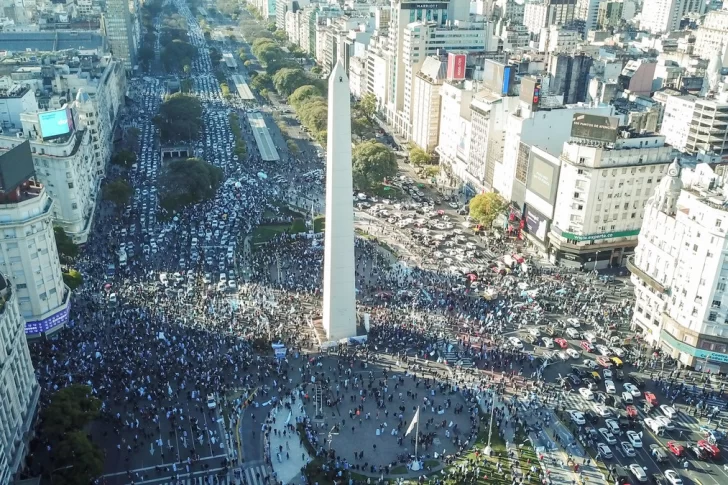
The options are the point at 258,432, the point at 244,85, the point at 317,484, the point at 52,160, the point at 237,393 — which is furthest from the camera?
the point at 244,85

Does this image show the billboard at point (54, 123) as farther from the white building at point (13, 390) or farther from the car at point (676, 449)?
the car at point (676, 449)

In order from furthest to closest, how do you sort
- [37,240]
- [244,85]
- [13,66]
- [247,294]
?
[244,85]
[13,66]
[247,294]
[37,240]

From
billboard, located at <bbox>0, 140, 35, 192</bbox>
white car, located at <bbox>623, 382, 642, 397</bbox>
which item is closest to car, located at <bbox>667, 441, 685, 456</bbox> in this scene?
white car, located at <bbox>623, 382, 642, 397</bbox>

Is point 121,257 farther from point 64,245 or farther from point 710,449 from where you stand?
point 710,449

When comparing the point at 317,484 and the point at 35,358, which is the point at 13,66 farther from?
the point at 317,484

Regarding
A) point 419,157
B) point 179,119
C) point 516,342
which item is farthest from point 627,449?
point 179,119

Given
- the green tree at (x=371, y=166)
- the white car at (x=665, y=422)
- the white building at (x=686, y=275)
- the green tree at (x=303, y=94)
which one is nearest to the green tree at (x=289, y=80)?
the green tree at (x=303, y=94)

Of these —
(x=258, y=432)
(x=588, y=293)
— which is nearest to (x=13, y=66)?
(x=258, y=432)
